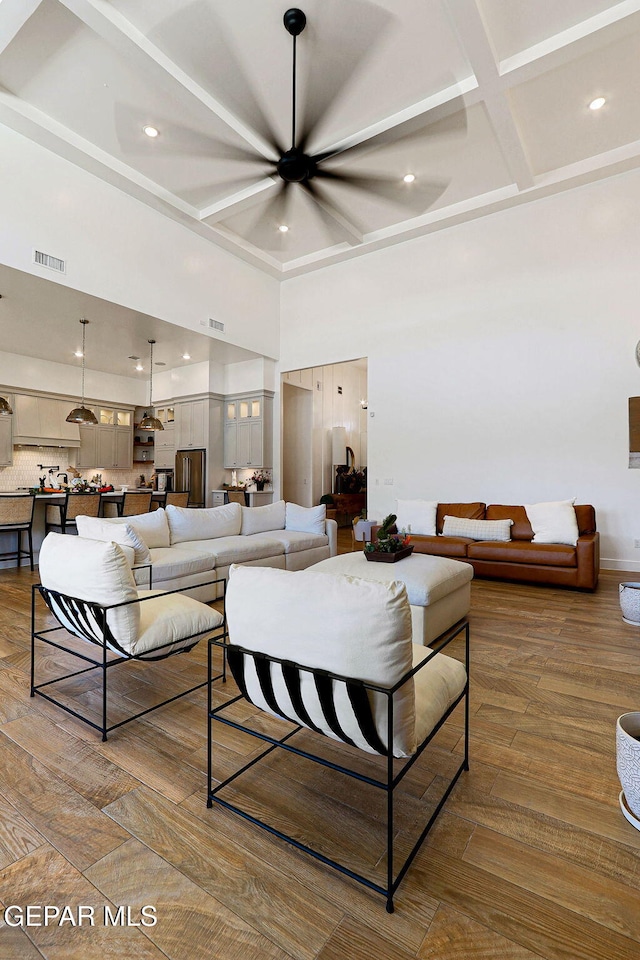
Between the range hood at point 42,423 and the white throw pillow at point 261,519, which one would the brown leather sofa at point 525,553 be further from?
the range hood at point 42,423

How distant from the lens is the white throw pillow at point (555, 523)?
193 inches

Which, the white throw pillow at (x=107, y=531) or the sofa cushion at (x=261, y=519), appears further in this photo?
the sofa cushion at (x=261, y=519)

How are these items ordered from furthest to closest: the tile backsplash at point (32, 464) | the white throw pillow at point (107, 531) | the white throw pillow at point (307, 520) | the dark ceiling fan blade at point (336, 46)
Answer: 1. the tile backsplash at point (32, 464)
2. the white throw pillow at point (307, 520)
3. the dark ceiling fan blade at point (336, 46)
4. the white throw pillow at point (107, 531)

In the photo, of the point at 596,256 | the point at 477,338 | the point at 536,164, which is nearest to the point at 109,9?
the point at 536,164

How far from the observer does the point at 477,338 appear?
22.1 ft

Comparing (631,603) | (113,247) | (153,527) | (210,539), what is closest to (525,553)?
(631,603)

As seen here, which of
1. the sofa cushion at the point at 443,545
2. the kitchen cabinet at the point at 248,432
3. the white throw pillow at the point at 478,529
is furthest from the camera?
the kitchen cabinet at the point at 248,432

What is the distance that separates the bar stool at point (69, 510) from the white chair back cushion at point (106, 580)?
4.23 m

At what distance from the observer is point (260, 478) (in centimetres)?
875

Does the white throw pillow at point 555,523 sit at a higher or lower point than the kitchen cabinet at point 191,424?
lower

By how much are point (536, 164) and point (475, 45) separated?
2.27 m

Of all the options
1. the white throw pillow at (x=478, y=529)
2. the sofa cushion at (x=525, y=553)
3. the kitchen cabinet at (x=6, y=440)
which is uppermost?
the kitchen cabinet at (x=6, y=440)

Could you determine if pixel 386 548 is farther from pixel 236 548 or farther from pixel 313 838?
pixel 313 838

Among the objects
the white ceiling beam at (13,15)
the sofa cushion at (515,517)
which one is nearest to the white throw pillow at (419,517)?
the sofa cushion at (515,517)
